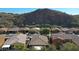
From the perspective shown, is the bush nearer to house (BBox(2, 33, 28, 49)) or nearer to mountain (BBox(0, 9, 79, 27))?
mountain (BBox(0, 9, 79, 27))

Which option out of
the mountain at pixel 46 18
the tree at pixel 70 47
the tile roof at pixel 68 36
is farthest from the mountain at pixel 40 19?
the tree at pixel 70 47

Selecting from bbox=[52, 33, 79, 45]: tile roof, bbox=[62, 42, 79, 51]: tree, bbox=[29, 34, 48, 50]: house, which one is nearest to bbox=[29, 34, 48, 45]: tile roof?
bbox=[29, 34, 48, 50]: house

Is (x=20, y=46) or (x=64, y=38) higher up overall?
(x=64, y=38)

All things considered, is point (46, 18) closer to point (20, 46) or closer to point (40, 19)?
point (40, 19)

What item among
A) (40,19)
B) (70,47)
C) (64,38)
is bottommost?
(70,47)

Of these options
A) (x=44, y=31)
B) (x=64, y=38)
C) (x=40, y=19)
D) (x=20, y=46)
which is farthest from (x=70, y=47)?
(x=20, y=46)
